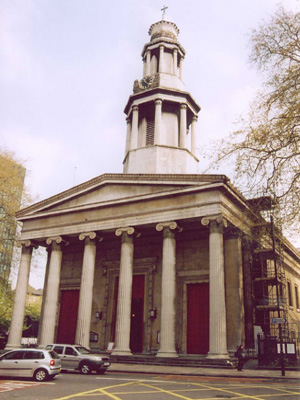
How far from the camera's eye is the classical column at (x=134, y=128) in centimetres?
3331

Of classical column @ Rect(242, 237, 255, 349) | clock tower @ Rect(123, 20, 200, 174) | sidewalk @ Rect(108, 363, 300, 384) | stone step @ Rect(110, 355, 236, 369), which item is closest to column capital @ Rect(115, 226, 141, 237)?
clock tower @ Rect(123, 20, 200, 174)

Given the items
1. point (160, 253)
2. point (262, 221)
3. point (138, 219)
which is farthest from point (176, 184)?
point (262, 221)

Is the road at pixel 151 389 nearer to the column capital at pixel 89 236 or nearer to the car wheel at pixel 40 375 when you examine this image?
the car wheel at pixel 40 375

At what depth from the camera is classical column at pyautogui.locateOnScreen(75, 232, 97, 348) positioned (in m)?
25.2

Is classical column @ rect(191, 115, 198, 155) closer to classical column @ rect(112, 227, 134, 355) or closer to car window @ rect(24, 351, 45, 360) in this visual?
classical column @ rect(112, 227, 134, 355)

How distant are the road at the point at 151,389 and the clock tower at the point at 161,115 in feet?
60.1

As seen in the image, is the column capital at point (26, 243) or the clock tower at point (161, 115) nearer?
the column capital at point (26, 243)

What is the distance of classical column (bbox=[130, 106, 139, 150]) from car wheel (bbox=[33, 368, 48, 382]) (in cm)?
2125

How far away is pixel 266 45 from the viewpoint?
14.2 meters

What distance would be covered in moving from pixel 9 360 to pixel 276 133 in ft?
45.3

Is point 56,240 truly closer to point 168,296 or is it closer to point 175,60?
point 168,296

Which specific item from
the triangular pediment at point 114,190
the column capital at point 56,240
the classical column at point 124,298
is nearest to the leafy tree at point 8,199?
the triangular pediment at point 114,190

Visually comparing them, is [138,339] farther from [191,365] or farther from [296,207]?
[296,207]

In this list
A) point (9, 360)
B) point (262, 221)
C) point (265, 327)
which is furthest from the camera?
point (265, 327)
